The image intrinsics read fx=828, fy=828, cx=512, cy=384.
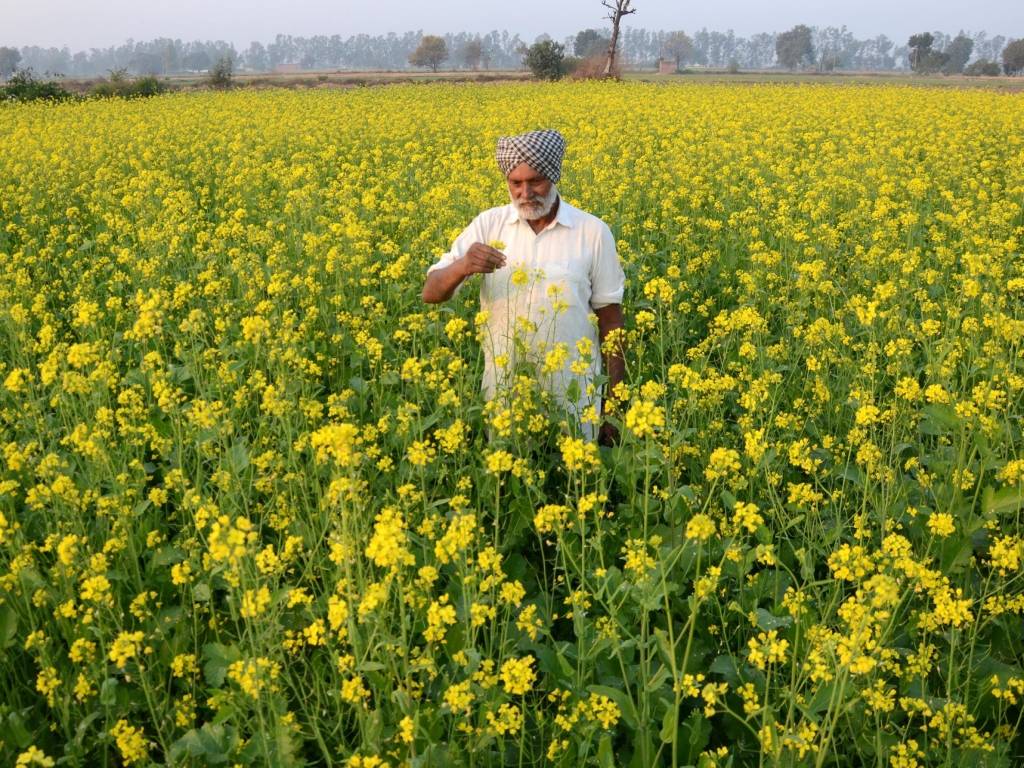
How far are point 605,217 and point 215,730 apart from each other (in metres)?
6.13

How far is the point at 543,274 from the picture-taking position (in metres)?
4.00

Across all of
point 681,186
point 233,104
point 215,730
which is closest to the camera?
point 215,730

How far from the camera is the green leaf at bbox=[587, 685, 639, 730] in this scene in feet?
7.00

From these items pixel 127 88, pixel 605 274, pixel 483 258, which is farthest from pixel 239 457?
pixel 127 88

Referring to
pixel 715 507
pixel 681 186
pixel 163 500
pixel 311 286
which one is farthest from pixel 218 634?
pixel 681 186

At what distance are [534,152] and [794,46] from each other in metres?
163

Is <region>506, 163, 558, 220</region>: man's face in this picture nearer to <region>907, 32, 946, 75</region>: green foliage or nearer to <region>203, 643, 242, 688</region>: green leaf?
<region>203, 643, 242, 688</region>: green leaf

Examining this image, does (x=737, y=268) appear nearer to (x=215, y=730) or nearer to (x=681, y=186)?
(x=681, y=186)

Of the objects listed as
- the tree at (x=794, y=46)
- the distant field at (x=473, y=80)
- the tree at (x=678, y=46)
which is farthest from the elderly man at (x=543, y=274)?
the tree at (x=678, y=46)

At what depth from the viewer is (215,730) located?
2.24m

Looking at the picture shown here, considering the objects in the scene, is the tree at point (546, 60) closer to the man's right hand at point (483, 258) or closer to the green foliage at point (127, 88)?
the green foliage at point (127, 88)

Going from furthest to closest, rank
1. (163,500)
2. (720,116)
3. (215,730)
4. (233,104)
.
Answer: (233,104)
(720,116)
(163,500)
(215,730)

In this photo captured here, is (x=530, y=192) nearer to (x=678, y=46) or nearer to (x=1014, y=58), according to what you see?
(x=1014, y=58)

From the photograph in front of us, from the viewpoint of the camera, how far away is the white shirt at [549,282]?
4.04m
